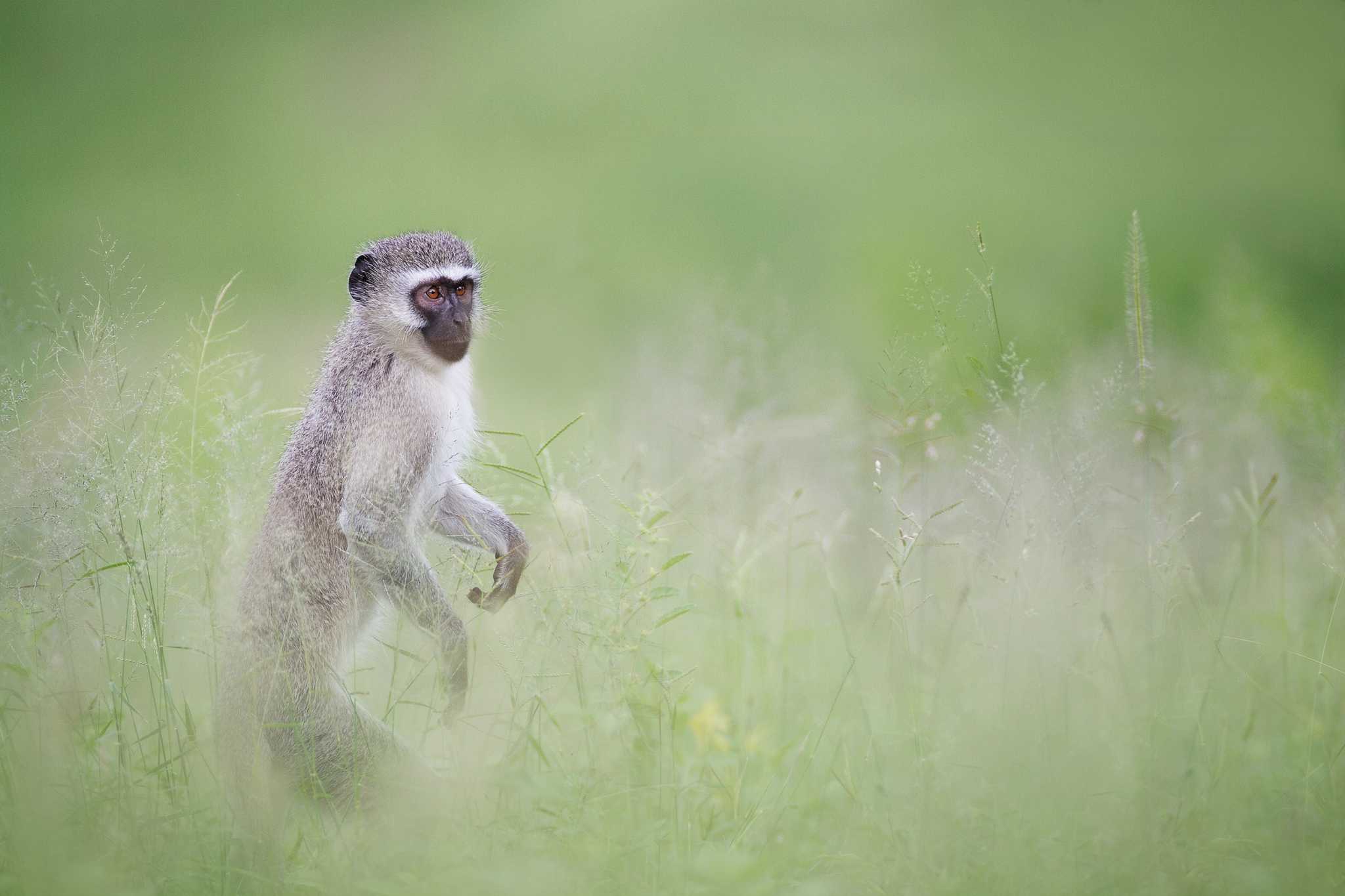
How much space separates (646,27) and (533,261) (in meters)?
8.32

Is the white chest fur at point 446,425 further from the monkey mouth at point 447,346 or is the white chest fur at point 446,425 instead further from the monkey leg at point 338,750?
the monkey leg at point 338,750

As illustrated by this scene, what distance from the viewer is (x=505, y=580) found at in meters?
3.64

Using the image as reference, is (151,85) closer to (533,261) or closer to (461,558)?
(533,261)

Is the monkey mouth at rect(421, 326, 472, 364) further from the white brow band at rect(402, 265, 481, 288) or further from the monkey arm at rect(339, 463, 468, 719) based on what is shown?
the monkey arm at rect(339, 463, 468, 719)

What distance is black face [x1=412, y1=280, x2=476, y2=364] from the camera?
14.3ft

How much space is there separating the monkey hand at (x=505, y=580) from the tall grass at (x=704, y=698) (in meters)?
0.08

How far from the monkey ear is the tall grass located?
691 mm

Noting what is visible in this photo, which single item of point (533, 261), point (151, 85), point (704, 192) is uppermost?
point (151, 85)

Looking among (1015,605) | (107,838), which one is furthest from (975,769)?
(107,838)

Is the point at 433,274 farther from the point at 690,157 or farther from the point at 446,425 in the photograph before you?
the point at 690,157

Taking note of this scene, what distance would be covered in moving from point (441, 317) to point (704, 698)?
187cm

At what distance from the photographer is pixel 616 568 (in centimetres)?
318

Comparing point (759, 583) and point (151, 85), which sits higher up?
point (151, 85)

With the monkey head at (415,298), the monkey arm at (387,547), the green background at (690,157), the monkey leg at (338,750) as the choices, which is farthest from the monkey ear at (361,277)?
the green background at (690,157)
